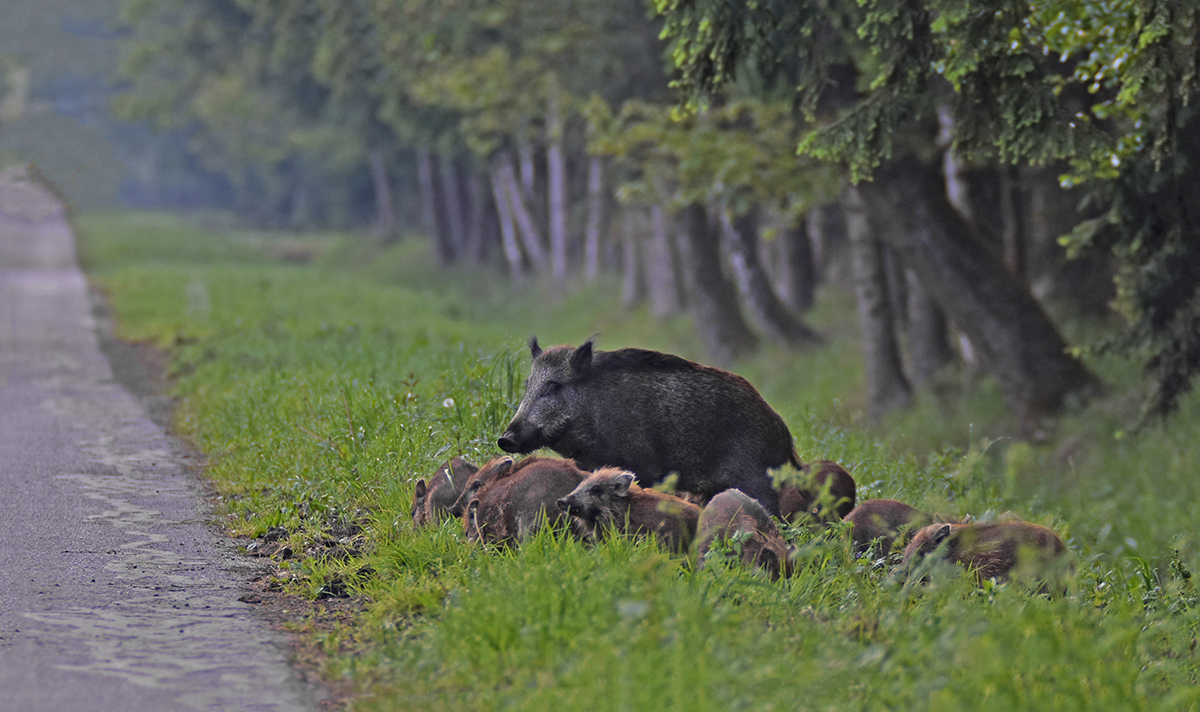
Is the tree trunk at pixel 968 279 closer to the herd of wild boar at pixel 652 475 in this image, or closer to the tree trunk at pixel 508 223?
the herd of wild boar at pixel 652 475

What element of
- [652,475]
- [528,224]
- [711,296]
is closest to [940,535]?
[652,475]

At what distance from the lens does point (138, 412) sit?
12328 millimetres

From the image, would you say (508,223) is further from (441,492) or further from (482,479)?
(482,479)

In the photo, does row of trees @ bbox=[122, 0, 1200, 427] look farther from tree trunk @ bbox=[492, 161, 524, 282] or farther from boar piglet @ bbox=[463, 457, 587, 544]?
boar piglet @ bbox=[463, 457, 587, 544]

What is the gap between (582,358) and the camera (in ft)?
23.7

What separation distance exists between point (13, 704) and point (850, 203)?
14015 millimetres

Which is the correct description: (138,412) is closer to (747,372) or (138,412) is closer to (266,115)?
(747,372)

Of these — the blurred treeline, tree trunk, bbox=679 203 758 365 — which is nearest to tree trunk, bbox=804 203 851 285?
the blurred treeline

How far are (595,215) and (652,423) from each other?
26.7 metres

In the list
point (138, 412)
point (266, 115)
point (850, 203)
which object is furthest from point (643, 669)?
point (266, 115)

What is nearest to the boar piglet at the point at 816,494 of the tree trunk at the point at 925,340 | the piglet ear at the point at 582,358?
the piglet ear at the point at 582,358

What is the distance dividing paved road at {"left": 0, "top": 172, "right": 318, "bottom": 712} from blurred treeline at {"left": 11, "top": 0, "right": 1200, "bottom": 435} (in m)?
5.53

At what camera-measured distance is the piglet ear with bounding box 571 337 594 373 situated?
7156 mm

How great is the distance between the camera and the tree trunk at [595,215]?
32.0 meters
